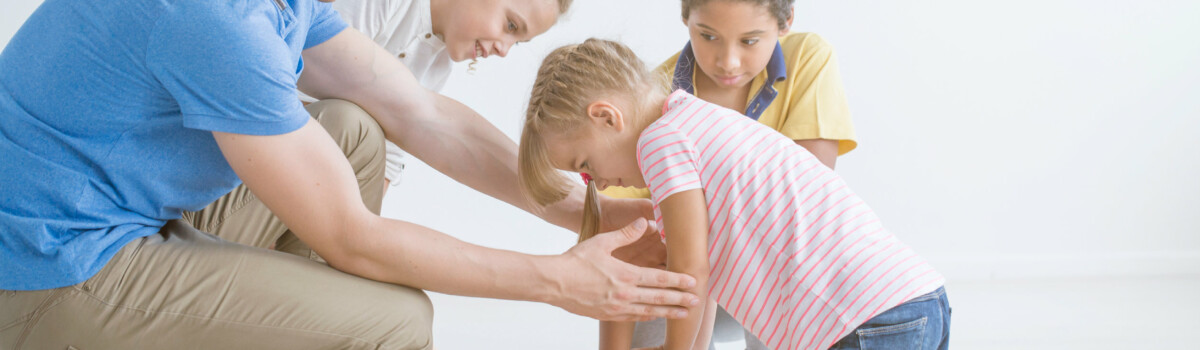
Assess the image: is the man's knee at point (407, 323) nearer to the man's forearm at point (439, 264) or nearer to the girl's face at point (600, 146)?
the man's forearm at point (439, 264)

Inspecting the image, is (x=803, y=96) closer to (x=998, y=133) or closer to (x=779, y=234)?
(x=779, y=234)

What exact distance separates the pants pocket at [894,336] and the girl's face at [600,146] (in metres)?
0.38

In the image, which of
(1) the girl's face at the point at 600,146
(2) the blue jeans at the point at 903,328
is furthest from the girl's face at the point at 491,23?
(2) the blue jeans at the point at 903,328

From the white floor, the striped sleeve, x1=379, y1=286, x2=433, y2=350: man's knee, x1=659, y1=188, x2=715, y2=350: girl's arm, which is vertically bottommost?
the white floor

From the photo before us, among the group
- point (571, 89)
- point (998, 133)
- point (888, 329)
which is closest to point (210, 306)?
point (571, 89)

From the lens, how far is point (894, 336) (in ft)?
3.89

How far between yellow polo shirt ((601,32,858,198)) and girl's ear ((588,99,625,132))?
1.41 feet

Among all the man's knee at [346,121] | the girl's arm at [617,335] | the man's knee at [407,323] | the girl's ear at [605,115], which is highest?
the girl's ear at [605,115]

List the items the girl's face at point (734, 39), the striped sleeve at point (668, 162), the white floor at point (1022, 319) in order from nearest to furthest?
the striped sleeve at point (668, 162) → the girl's face at point (734, 39) → the white floor at point (1022, 319)

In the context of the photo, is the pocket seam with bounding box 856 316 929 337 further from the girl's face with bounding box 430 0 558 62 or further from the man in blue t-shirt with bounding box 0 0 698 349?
the girl's face with bounding box 430 0 558 62

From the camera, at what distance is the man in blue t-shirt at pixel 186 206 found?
1.01 metres

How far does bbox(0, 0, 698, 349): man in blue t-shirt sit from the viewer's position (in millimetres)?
1007

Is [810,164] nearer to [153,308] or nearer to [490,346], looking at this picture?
[153,308]

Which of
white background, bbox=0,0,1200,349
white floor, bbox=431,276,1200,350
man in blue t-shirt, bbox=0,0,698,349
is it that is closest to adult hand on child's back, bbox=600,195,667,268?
man in blue t-shirt, bbox=0,0,698,349
